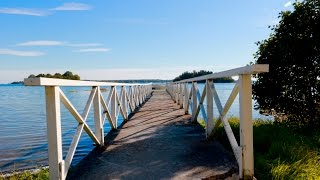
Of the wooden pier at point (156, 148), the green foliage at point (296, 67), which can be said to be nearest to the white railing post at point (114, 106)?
the wooden pier at point (156, 148)

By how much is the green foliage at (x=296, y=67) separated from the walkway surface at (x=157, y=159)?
9.65ft

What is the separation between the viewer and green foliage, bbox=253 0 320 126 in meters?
9.02

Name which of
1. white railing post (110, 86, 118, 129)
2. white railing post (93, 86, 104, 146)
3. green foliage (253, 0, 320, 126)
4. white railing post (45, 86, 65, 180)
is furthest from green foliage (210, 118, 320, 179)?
white railing post (110, 86, 118, 129)

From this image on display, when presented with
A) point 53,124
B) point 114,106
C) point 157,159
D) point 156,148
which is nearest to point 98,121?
point 156,148

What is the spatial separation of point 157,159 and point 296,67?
5.38m

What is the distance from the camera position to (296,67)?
30.2 ft

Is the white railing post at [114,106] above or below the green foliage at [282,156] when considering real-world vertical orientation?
above

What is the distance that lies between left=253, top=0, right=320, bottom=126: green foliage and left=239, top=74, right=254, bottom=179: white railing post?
532cm

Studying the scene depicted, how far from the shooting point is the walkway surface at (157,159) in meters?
4.70

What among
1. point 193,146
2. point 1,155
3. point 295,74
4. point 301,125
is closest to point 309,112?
point 301,125

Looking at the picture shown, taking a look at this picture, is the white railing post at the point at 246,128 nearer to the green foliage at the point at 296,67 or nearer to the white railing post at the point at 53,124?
the white railing post at the point at 53,124

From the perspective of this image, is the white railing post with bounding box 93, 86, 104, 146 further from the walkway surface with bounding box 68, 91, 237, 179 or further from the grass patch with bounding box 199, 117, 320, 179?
the grass patch with bounding box 199, 117, 320, 179

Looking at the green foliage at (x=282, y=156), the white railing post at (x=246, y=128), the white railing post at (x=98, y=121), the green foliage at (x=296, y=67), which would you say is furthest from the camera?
the green foliage at (x=296, y=67)

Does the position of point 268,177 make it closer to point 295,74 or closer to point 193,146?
point 193,146
